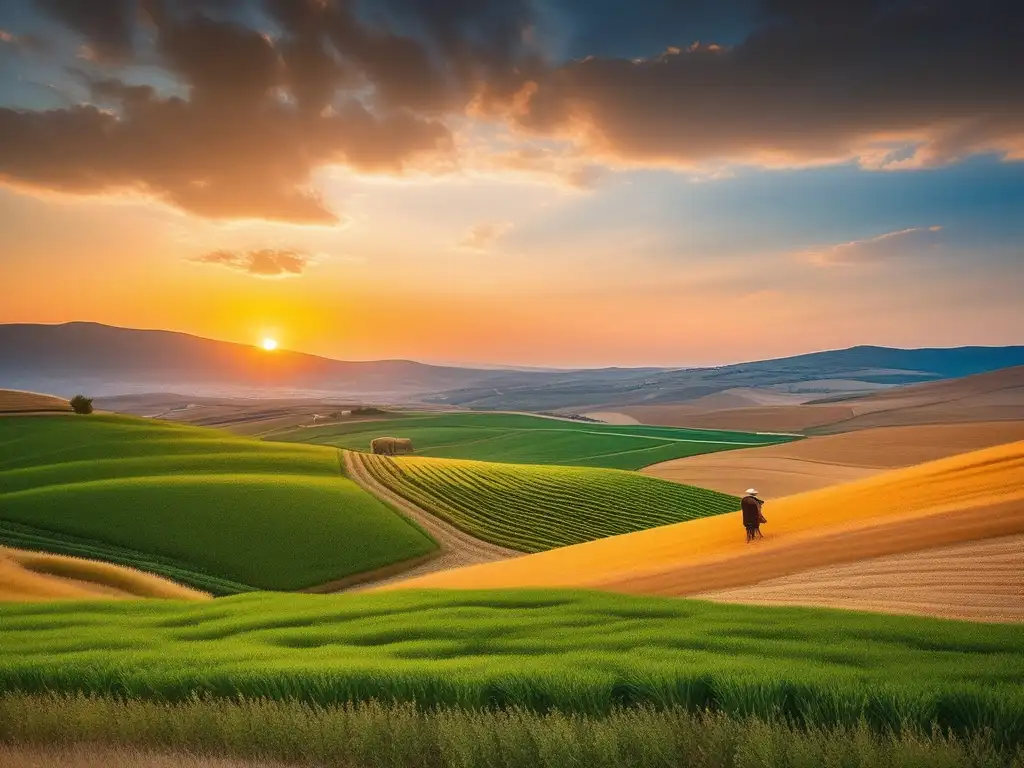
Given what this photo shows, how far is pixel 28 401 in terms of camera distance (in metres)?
84.1

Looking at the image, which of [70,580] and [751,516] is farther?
[70,580]

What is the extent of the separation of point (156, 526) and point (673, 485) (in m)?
43.8

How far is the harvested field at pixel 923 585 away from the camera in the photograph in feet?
27.4

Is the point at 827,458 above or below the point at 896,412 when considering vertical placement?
below

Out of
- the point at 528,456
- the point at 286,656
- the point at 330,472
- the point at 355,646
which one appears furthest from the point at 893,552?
the point at 528,456

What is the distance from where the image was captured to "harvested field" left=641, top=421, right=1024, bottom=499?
214ft

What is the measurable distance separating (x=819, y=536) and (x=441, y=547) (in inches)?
1086

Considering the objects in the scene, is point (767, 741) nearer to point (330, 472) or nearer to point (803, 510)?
point (803, 510)

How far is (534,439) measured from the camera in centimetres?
10206

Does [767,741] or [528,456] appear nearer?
[767,741]

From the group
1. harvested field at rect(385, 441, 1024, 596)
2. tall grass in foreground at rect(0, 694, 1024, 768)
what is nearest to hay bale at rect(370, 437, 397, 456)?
harvested field at rect(385, 441, 1024, 596)

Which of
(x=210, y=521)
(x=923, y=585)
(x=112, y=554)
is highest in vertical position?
(x=923, y=585)

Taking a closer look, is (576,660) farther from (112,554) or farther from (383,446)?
(383,446)

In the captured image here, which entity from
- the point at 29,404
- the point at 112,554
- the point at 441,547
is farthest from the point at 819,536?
the point at 29,404
